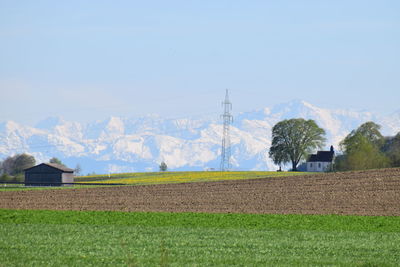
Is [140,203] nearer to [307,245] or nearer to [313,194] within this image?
[313,194]

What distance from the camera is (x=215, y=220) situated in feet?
147

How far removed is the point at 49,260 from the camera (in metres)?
25.5

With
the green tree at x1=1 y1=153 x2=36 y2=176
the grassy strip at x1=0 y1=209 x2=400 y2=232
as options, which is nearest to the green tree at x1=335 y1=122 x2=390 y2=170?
the grassy strip at x1=0 y1=209 x2=400 y2=232

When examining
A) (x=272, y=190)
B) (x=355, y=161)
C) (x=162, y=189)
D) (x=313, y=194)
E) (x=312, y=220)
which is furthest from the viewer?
(x=355, y=161)

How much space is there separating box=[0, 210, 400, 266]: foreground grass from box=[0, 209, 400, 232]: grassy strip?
0.18 ft

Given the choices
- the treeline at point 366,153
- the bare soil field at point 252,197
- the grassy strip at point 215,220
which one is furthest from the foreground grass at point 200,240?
the treeline at point 366,153

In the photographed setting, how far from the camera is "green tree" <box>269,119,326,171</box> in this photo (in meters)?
153

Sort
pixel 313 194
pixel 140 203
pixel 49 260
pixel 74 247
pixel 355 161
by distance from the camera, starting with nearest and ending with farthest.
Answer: pixel 49 260 → pixel 74 247 → pixel 140 203 → pixel 313 194 → pixel 355 161

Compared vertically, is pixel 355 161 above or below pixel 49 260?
above

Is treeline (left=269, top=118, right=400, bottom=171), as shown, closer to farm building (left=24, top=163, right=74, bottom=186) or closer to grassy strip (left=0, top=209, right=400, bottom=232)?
farm building (left=24, top=163, right=74, bottom=186)

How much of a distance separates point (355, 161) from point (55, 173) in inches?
1828

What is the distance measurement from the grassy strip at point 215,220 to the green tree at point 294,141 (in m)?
105

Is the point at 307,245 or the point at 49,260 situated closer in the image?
the point at 49,260

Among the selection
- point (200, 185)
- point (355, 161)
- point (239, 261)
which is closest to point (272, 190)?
point (200, 185)
